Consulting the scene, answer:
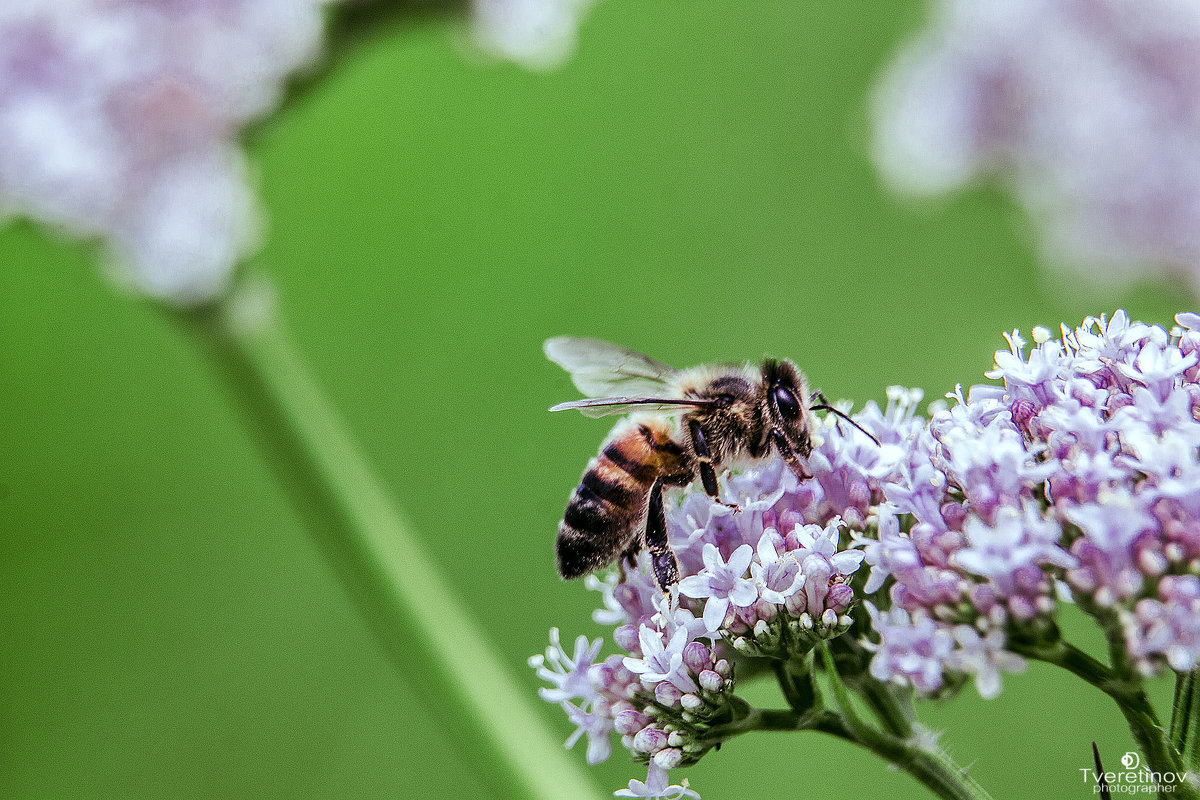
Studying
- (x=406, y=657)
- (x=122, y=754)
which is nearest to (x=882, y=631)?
(x=406, y=657)

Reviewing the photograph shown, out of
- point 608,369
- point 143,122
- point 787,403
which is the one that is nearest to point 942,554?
point 787,403

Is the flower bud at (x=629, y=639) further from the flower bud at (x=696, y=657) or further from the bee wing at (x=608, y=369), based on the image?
the bee wing at (x=608, y=369)

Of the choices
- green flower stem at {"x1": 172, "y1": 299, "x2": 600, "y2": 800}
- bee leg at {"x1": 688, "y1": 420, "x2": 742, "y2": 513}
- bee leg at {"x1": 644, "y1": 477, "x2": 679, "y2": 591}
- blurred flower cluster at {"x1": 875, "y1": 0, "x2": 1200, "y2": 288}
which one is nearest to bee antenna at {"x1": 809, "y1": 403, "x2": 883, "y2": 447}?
bee leg at {"x1": 688, "y1": 420, "x2": 742, "y2": 513}

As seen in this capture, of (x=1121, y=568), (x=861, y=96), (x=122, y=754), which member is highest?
(x=861, y=96)

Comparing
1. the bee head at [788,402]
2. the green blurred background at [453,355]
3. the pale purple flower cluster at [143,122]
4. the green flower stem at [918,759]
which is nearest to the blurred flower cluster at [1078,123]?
the green blurred background at [453,355]

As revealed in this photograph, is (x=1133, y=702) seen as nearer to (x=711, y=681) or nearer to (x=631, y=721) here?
(x=711, y=681)

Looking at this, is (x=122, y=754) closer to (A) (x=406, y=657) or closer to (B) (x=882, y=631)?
(A) (x=406, y=657)
